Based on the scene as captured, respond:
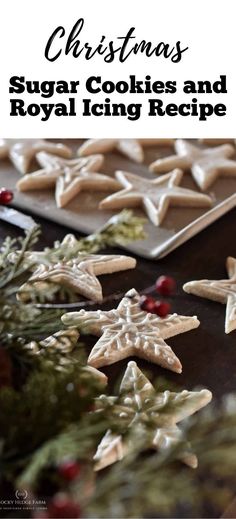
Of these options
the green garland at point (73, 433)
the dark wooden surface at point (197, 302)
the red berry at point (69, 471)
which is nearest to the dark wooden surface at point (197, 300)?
the dark wooden surface at point (197, 302)

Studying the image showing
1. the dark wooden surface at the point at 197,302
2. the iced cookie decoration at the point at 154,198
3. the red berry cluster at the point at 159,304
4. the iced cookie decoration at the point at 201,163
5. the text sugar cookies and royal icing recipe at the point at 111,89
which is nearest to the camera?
the red berry cluster at the point at 159,304

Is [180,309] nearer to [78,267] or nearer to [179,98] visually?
[78,267]

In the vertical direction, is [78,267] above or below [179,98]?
below

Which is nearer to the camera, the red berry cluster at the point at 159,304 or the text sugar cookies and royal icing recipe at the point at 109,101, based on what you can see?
the red berry cluster at the point at 159,304

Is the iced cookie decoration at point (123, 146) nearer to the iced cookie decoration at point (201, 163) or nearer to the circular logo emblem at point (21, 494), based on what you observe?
the iced cookie decoration at point (201, 163)

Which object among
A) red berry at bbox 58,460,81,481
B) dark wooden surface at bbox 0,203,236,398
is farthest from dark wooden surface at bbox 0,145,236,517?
red berry at bbox 58,460,81,481

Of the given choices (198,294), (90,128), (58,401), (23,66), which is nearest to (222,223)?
(198,294)

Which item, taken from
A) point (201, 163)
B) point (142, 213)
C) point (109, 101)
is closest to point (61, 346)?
point (142, 213)
